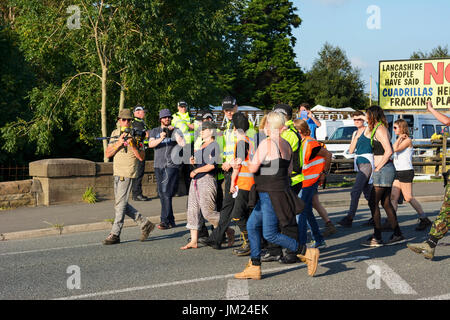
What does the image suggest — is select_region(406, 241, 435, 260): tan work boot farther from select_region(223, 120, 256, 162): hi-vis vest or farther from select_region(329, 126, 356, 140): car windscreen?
select_region(329, 126, 356, 140): car windscreen

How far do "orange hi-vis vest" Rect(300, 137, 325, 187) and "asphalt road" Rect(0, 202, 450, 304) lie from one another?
101cm

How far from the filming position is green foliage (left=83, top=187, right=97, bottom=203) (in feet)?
42.7

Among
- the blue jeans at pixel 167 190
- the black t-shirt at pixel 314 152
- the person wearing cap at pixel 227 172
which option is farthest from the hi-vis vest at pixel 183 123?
the black t-shirt at pixel 314 152

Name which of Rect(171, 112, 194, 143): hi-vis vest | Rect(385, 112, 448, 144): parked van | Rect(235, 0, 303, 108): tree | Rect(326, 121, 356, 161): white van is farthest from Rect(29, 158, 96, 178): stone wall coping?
Rect(235, 0, 303, 108): tree

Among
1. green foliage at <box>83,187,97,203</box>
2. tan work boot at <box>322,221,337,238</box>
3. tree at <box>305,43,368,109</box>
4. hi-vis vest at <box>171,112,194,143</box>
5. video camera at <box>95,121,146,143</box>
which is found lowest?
tan work boot at <box>322,221,337,238</box>

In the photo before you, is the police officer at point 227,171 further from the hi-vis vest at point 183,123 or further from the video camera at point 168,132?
the hi-vis vest at point 183,123

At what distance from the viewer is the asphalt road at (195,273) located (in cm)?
580

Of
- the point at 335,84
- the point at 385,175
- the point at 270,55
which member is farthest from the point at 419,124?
the point at 335,84

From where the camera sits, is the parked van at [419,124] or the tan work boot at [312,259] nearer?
the tan work boot at [312,259]

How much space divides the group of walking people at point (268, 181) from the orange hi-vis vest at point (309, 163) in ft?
0.04

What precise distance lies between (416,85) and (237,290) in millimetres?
21461

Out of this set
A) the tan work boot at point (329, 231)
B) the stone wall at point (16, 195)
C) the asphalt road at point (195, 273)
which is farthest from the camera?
the stone wall at point (16, 195)

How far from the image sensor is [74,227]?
10211 millimetres

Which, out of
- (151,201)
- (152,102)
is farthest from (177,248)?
(152,102)
